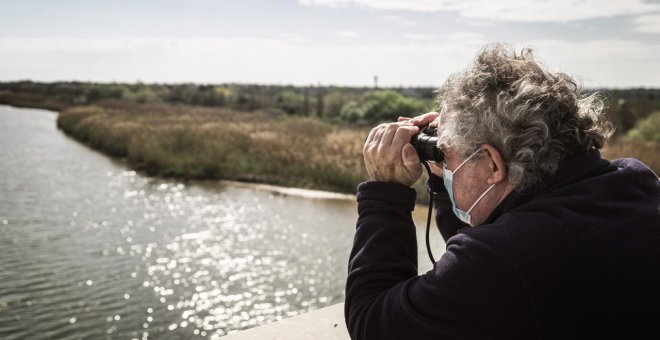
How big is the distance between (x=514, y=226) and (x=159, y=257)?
663 cm

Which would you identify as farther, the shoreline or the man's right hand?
the shoreline

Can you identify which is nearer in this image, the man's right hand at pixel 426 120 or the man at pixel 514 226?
the man at pixel 514 226

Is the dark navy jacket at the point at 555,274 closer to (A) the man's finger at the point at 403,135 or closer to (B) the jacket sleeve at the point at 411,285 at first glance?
(B) the jacket sleeve at the point at 411,285

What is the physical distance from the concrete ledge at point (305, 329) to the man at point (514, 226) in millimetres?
761

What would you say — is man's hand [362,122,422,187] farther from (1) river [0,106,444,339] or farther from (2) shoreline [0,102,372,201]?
(2) shoreline [0,102,372,201]

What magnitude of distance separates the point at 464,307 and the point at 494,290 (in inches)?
2.4

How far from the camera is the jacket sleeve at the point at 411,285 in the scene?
3.11 feet

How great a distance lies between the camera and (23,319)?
4.86 meters

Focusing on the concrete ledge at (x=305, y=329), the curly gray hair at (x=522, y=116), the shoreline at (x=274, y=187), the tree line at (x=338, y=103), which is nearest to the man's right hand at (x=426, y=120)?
the curly gray hair at (x=522, y=116)

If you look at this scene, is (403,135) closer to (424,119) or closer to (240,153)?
(424,119)

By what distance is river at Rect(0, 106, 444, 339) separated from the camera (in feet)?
16.8

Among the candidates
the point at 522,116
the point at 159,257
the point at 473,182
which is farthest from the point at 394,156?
the point at 159,257

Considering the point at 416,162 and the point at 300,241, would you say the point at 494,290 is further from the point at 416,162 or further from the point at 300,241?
the point at 300,241

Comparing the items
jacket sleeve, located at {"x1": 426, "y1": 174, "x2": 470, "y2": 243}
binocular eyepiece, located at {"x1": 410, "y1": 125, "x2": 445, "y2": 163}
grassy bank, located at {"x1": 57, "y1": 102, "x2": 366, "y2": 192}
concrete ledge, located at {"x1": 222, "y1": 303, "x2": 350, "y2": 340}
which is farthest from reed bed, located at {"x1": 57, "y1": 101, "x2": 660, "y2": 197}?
binocular eyepiece, located at {"x1": 410, "y1": 125, "x2": 445, "y2": 163}
